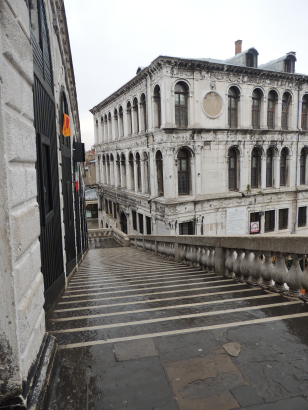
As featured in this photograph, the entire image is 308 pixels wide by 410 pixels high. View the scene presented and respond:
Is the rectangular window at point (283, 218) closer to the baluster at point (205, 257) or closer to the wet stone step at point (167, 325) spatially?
the baluster at point (205, 257)

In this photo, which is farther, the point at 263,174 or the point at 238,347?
the point at 263,174

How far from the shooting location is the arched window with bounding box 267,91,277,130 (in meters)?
24.5

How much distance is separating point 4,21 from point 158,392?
2853 millimetres

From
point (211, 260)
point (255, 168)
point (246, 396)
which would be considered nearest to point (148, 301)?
point (246, 396)

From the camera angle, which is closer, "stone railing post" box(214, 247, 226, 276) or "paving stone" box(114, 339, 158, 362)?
"paving stone" box(114, 339, 158, 362)

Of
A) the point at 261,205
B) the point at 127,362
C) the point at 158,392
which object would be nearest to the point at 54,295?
the point at 127,362

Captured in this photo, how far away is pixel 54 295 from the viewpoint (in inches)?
197

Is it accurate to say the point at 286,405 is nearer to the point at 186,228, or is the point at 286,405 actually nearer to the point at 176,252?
the point at 176,252

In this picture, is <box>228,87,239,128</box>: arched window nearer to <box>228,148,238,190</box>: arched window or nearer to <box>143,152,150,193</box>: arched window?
<box>228,148,238,190</box>: arched window

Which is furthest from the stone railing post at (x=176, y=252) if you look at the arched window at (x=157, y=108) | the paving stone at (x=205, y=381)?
the arched window at (x=157, y=108)

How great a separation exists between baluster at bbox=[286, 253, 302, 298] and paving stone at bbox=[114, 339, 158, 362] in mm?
2384

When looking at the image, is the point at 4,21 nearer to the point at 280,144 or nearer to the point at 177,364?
the point at 177,364

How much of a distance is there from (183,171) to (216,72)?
723cm

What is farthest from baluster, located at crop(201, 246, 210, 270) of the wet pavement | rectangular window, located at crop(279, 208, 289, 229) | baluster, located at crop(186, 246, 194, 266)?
rectangular window, located at crop(279, 208, 289, 229)
